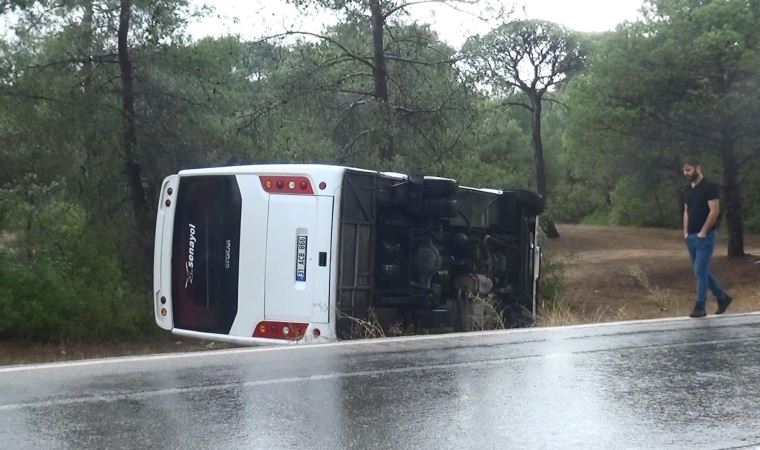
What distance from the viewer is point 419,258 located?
11.2 meters

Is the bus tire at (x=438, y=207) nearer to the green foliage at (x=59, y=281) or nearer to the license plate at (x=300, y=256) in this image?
the license plate at (x=300, y=256)

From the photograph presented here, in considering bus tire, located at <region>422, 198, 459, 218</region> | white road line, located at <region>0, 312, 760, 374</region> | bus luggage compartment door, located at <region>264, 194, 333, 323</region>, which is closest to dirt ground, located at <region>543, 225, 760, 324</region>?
white road line, located at <region>0, 312, 760, 374</region>

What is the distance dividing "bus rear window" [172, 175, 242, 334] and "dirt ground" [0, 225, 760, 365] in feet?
8.49

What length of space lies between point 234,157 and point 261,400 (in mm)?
15707

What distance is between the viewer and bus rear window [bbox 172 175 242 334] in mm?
10242

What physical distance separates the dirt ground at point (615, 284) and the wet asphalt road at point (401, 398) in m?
4.55

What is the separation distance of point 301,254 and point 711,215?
4.39 meters

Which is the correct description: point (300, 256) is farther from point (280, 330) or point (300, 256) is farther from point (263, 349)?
point (263, 349)

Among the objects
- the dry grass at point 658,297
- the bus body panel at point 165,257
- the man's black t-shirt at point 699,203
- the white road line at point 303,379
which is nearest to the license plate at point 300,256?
the bus body panel at point 165,257

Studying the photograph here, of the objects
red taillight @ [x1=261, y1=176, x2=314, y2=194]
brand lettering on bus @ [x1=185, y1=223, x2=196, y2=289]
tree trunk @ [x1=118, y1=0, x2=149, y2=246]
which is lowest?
brand lettering on bus @ [x1=185, y1=223, x2=196, y2=289]

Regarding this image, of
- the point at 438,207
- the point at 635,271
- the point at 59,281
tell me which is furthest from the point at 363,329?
the point at 635,271

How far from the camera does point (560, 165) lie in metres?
55.5

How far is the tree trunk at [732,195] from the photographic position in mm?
29359

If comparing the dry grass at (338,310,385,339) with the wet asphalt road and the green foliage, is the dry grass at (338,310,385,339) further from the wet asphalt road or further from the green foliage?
the green foliage
